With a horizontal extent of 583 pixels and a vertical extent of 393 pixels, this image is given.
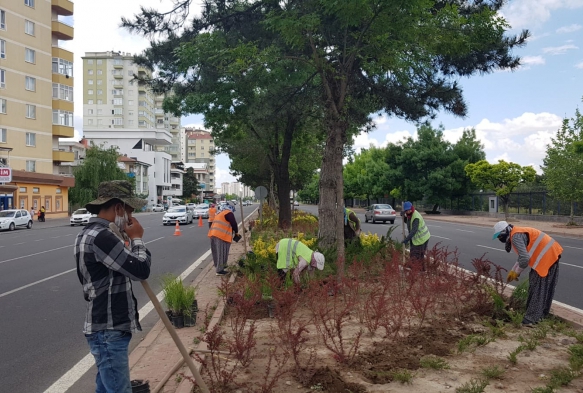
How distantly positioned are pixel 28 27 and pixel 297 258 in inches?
1835

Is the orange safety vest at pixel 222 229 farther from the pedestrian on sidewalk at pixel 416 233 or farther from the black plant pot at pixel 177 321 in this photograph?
the black plant pot at pixel 177 321

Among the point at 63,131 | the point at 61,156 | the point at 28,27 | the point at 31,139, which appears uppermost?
the point at 28,27

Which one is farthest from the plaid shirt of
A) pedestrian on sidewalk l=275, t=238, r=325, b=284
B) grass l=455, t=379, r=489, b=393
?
pedestrian on sidewalk l=275, t=238, r=325, b=284

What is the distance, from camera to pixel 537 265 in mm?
6133

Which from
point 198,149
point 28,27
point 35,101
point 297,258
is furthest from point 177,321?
point 198,149

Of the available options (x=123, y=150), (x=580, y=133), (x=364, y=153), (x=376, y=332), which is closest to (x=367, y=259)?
(x=376, y=332)

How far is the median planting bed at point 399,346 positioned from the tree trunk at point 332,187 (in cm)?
124

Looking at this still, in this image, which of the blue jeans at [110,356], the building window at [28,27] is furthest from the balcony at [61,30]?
the blue jeans at [110,356]

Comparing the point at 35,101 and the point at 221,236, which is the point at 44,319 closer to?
the point at 221,236

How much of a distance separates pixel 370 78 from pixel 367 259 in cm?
447

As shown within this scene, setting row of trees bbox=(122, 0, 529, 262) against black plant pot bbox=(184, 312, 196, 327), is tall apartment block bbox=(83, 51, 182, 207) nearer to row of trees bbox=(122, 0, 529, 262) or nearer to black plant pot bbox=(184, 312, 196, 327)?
row of trees bbox=(122, 0, 529, 262)

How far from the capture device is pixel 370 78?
11.7m

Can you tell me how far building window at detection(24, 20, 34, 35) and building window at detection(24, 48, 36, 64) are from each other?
1.51 m

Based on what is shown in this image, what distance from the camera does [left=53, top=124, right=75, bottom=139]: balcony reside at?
156 feet
